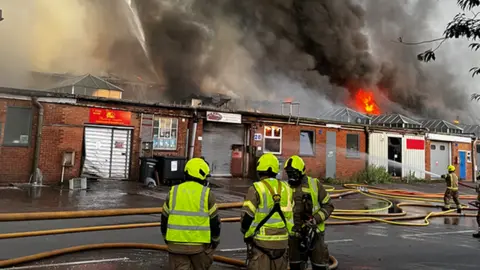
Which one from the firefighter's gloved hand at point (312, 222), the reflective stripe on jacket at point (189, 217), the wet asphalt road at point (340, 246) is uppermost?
the reflective stripe on jacket at point (189, 217)

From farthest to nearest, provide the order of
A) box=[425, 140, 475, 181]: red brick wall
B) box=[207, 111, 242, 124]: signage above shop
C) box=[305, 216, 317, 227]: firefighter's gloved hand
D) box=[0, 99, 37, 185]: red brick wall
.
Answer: box=[425, 140, 475, 181]: red brick wall
box=[207, 111, 242, 124]: signage above shop
box=[0, 99, 37, 185]: red brick wall
box=[305, 216, 317, 227]: firefighter's gloved hand

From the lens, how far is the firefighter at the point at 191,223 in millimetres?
3086

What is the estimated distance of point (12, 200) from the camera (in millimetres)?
9383

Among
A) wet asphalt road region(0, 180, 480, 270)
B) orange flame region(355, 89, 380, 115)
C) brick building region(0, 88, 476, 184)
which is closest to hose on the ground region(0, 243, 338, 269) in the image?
wet asphalt road region(0, 180, 480, 270)

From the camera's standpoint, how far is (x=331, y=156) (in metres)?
19.1

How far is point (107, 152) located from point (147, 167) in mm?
1706

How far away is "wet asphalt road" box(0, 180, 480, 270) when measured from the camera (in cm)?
492

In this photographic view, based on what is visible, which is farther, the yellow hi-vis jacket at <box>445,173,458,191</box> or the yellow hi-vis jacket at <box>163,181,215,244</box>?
the yellow hi-vis jacket at <box>445,173,458,191</box>

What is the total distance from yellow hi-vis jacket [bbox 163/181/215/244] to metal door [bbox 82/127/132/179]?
11556mm

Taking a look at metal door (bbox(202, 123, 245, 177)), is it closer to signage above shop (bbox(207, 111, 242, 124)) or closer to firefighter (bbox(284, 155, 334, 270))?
signage above shop (bbox(207, 111, 242, 124))

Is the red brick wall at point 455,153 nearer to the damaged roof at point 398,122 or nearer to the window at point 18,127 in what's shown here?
the damaged roof at point 398,122

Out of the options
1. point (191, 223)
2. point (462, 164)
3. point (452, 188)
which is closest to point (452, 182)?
point (452, 188)

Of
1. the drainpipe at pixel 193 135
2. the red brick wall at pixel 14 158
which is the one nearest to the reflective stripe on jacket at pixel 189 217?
the red brick wall at pixel 14 158

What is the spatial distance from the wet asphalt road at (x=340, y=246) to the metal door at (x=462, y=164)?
17.6 m
